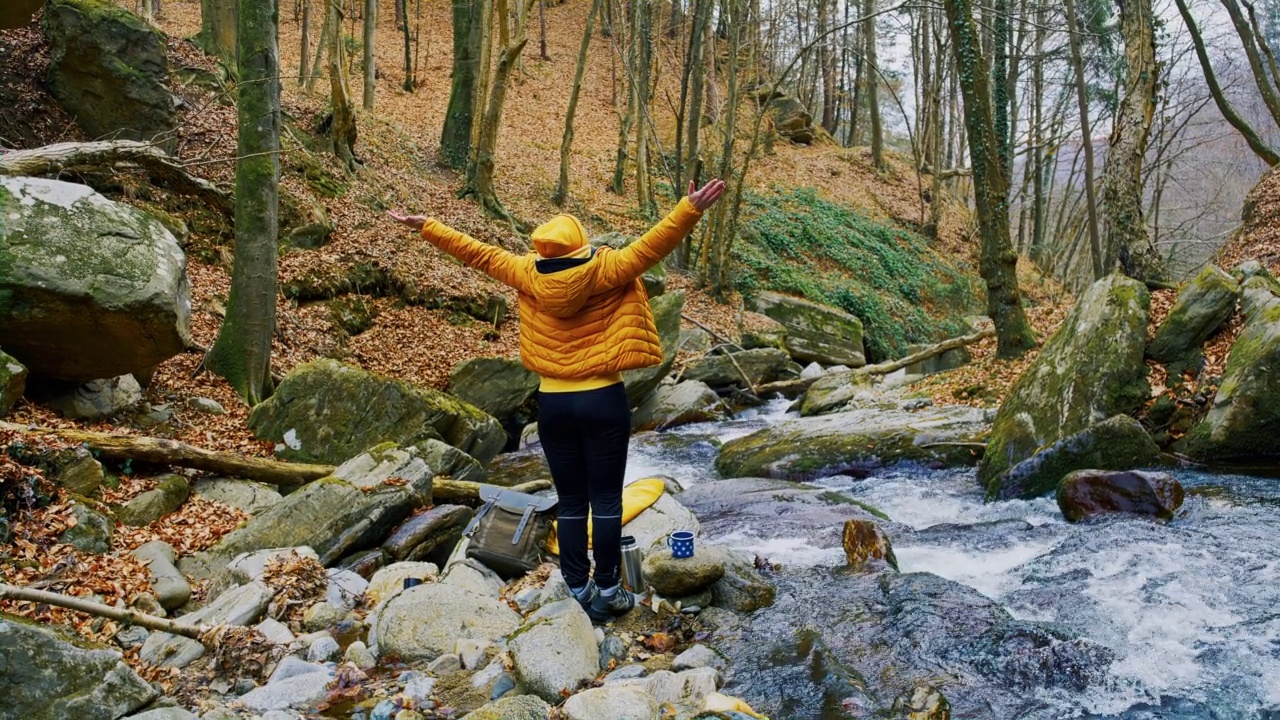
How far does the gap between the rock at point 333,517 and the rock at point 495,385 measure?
5019 millimetres

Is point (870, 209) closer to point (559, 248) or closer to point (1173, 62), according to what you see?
point (1173, 62)

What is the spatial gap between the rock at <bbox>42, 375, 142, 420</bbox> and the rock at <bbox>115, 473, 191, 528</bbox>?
1164 millimetres

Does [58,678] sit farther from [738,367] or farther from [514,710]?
[738,367]

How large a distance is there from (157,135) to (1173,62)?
78.2 ft

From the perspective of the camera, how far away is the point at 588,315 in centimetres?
423

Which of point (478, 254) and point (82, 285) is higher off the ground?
point (478, 254)

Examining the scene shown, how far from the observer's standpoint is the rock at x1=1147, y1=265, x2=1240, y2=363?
8.28 metres

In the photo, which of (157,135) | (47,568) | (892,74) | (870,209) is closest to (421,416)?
(47,568)

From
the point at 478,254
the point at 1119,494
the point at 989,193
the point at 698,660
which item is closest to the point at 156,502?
the point at 478,254

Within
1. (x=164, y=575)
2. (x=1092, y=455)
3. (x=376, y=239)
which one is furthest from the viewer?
(x=376, y=239)

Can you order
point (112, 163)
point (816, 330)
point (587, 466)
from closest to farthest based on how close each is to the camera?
point (587, 466) < point (112, 163) < point (816, 330)

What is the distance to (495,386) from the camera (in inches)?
459

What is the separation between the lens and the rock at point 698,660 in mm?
4215

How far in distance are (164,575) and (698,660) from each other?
3.50m
